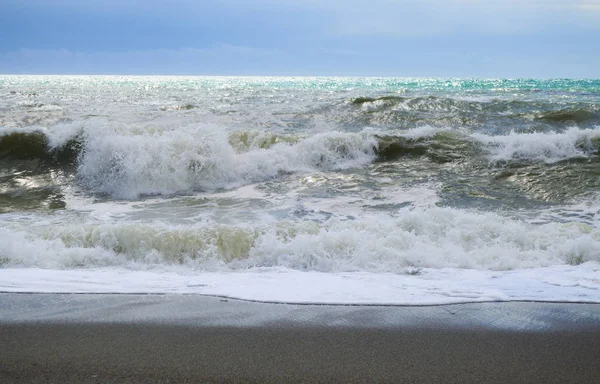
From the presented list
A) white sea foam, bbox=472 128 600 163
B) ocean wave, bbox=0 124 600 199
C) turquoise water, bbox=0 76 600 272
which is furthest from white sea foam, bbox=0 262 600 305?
white sea foam, bbox=472 128 600 163

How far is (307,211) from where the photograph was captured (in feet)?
25.4

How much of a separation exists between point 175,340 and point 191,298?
2.89 ft

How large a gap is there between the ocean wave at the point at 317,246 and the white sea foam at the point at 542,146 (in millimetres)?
5363

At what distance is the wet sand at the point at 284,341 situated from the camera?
9.09 ft

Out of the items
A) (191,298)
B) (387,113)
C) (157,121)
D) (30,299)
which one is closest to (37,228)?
(30,299)

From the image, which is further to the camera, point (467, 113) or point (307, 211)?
point (467, 113)

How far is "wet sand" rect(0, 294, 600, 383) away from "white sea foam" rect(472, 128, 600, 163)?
307 inches

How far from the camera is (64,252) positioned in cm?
529

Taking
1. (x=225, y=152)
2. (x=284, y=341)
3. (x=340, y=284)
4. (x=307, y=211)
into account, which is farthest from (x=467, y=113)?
(x=284, y=341)

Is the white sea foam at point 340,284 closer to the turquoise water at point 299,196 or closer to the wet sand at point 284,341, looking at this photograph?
the wet sand at point 284,341

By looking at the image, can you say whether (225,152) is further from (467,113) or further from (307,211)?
(467,113)

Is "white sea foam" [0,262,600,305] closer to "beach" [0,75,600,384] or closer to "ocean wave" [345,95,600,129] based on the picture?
"beach" [0,75,600,384]

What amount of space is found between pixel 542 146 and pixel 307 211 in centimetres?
639

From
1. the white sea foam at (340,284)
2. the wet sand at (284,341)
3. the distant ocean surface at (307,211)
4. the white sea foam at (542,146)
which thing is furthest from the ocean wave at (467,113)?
the wet sand at (284,341)
